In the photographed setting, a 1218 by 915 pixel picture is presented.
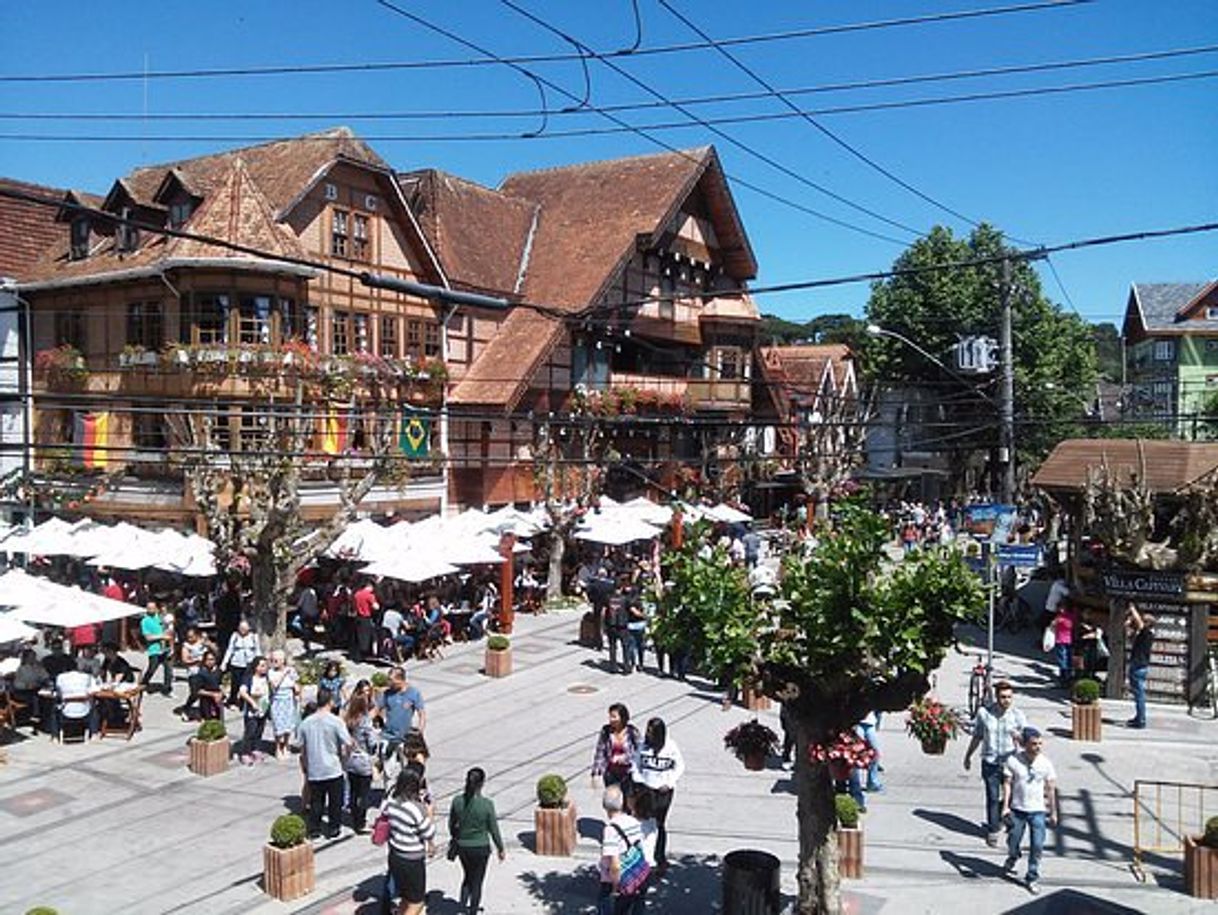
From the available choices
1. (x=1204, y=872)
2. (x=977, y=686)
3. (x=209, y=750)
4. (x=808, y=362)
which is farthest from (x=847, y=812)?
(x=808, y=362)

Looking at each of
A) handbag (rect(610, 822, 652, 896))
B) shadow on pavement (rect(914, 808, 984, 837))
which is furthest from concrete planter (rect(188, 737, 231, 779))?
shadow on pavement (rect(914, 808, 984, 837))

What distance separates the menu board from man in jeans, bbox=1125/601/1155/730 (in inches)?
5.8

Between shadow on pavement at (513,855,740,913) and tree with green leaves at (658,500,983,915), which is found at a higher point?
tree with green leaves at (658,500,983,915)

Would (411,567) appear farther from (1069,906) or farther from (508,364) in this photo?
(1069,906)

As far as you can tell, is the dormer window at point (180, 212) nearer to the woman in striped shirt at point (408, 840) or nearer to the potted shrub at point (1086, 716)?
the woman in striped shirt at point (408, 840)

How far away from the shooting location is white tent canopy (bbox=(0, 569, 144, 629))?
16891mm

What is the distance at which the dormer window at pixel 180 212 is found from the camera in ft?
98.7

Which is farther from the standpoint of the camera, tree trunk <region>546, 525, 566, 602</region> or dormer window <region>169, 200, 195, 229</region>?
dormer window <region>169, 200, 195, 229</region>

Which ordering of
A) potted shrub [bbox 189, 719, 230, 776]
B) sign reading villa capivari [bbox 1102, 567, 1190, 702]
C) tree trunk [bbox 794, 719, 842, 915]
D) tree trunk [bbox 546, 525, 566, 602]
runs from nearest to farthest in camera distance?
tree trunk [bbox 794, 719, 842, 915] → potted shrub [bbox 189, 719, 230, 776] → sign reading villa capivari [bbox 1102, 567, 1190, 702] → tree trunk [bbox 546, 525, 566, 602]

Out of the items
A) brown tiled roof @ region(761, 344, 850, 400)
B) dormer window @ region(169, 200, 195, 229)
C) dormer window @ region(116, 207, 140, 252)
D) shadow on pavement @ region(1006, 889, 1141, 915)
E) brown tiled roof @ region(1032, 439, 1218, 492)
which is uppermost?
dormer window @ region(169, 200, 195, 229)

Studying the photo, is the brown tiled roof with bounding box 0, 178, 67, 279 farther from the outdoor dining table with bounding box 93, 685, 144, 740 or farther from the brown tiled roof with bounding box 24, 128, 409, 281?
the outdoor dining table with bounding box 93, 685, 144, 740

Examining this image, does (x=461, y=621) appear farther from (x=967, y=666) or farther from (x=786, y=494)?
(x=786, y=494)

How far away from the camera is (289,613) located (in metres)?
24.5

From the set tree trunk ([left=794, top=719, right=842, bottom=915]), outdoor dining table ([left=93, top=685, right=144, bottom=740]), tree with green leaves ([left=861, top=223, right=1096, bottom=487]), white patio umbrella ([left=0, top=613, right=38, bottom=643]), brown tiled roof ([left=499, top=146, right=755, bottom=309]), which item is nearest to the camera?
tree trunk ([left=794, top=719, right=842, bottom=915])
